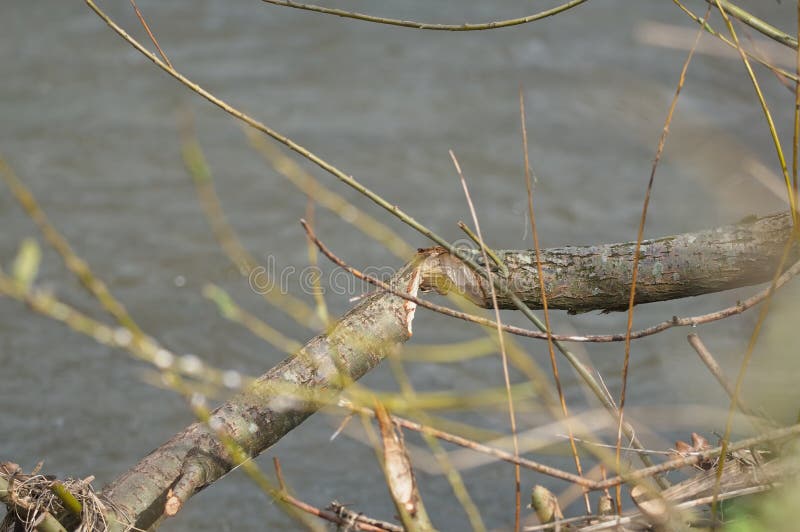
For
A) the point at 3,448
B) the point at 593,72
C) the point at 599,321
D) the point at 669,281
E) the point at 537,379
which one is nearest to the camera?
the point at 537,379

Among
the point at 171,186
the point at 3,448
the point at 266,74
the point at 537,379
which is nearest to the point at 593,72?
the point at 266,74

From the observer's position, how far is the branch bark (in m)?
1.27

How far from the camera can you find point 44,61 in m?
4.66

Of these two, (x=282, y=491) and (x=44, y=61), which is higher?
(x=282, y=491)

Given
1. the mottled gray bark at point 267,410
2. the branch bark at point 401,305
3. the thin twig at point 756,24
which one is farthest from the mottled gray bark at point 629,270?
the thin twig at point 756,24

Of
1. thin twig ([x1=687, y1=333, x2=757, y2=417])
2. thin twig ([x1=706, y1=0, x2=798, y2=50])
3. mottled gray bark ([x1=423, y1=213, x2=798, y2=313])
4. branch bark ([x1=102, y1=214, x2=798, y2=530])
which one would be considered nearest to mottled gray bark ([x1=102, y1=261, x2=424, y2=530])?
branch bark ([x1=102, y1=214, x2=798, y2=530])

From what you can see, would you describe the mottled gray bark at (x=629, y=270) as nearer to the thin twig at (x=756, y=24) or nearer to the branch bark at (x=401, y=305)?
the branch bark at (x=401, y=305)

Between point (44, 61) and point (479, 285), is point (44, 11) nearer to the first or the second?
point (44, 61)

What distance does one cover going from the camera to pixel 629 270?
1419 millimetres

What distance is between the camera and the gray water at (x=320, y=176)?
2.54 metres

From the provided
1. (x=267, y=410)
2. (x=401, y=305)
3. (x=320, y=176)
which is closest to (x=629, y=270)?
(x=401, y=305)

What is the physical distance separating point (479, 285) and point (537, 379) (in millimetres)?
486

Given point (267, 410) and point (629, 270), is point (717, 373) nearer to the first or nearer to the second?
point (629, 270)

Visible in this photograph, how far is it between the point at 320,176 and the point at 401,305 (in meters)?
2.48
